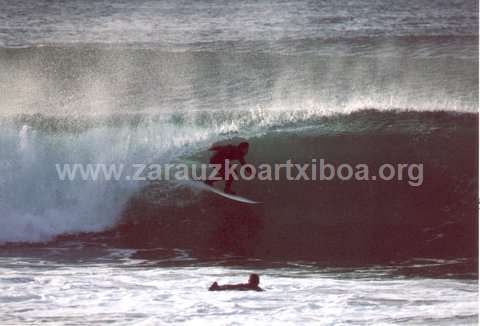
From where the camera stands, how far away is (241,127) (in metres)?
5.82

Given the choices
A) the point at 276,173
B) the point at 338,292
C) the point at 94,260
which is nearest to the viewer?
the point at 338,292

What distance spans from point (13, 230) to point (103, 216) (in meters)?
0.66

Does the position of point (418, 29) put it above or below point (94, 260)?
above

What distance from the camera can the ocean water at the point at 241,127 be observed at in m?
5.38

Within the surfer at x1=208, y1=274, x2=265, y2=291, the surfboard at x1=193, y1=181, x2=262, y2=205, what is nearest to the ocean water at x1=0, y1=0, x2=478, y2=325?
the surfboard at x1=193, y1=181, x2=262, y2=205

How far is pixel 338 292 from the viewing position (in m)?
4.94

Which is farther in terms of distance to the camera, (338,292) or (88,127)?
(88,127)

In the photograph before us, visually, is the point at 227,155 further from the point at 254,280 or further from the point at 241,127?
the point at 254,280

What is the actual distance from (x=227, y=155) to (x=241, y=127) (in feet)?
0.83

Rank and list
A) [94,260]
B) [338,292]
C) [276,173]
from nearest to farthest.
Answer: [338,292], [94,260], [276,173]

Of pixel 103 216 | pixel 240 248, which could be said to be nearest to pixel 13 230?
pixel 103 216

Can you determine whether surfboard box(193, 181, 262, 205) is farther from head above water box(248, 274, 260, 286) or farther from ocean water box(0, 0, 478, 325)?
head above water box(248, 274, 260, 286)

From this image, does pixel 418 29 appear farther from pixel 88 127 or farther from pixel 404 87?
pixel 88 127

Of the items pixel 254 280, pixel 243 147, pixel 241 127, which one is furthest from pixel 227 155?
pixel 254 280
